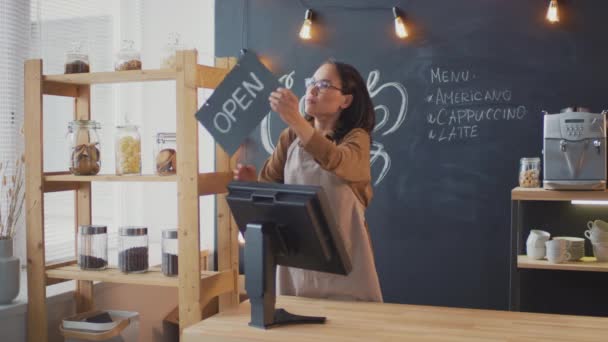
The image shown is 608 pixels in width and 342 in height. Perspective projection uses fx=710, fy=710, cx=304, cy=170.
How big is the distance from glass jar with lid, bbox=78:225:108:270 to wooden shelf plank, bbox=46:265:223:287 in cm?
3

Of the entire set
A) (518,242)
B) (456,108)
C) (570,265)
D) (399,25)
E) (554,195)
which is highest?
(399,25)

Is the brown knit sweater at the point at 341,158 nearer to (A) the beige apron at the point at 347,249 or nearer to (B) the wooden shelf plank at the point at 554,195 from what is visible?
(A) the beige apron at the point at 347,249

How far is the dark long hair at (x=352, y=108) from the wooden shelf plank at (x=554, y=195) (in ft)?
4.93

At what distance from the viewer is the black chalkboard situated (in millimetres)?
3879

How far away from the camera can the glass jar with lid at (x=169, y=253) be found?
264 cm

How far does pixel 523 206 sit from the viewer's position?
3.98 m

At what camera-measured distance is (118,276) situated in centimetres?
264

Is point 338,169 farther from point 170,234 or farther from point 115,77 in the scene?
point 115,77

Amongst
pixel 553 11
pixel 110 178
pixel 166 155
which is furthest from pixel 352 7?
pixel 110 178

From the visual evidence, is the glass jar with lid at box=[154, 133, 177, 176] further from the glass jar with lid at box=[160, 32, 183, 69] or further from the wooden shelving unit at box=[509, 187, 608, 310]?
the wooden shelving unit at box=[509, 187, 608, 310]

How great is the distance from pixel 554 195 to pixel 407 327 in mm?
2104

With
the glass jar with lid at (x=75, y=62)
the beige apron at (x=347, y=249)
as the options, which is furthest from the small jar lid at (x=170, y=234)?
the glass jar with lid at (x=75, y=62)

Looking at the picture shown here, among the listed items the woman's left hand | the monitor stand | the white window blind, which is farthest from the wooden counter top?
the white window blind

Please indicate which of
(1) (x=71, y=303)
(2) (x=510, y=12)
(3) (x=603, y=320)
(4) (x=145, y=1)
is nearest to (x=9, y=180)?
(1) (x=71, y=303)
